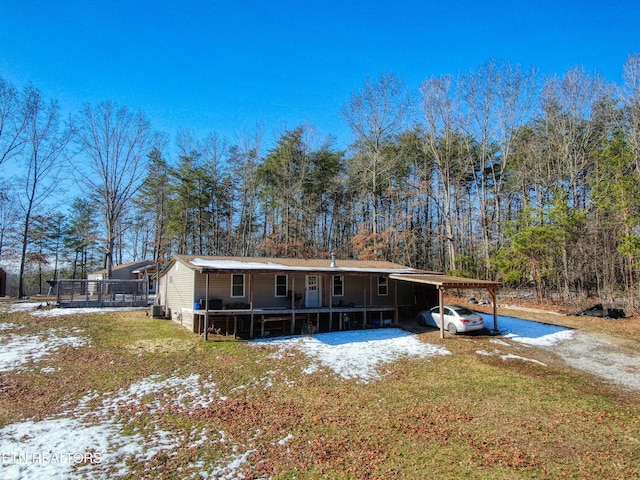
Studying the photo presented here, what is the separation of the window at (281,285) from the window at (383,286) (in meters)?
5.46

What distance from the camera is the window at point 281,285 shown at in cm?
1661

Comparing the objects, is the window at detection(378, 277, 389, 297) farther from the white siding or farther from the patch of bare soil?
the patch of bare soil

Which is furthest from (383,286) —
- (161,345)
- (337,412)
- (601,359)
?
(337,412)

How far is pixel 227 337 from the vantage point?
45.0 ft

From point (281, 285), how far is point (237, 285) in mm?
2144

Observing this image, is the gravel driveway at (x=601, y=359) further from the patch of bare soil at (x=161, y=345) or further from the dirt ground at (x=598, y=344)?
the patch of bare soil at (x=161, y=345)

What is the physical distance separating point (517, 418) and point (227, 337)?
34.0 feet

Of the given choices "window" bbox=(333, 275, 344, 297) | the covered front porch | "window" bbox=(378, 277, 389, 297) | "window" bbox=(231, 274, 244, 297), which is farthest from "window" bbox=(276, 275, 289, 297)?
"window" bbox=(378, 277, 389, 297)

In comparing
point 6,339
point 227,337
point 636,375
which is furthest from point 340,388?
point 6,339

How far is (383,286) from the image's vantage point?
19.1m

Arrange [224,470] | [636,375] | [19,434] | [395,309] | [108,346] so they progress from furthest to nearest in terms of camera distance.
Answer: [395,309] < [108,346] < [636,375] < [19,434] < [224,470]

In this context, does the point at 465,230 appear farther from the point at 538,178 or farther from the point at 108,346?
the point at 108,346

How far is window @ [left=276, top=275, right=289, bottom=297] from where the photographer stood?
16.6 metres

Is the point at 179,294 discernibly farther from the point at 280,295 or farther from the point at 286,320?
the point at 286,320
